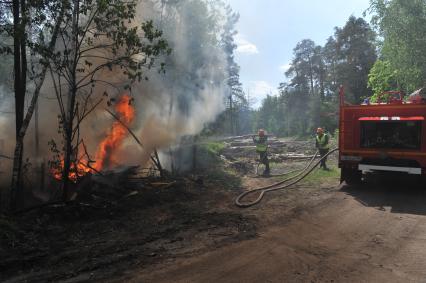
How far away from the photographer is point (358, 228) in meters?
7.44

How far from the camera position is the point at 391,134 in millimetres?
10859

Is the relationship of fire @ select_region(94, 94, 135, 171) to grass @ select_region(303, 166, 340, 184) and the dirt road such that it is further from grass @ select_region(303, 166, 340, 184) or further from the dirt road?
grass @ select_region(303, 166, 340, 184)

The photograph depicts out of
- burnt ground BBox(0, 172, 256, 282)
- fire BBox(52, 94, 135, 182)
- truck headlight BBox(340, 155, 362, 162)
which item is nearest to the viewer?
burnt ground BBox(0, 172, 256, 282)

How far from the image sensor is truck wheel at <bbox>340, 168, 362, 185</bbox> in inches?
465

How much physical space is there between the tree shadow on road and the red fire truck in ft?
2.20

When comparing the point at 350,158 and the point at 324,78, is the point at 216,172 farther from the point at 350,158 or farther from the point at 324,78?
the point at 324,78

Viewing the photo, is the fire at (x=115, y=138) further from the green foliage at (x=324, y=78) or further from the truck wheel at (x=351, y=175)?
the green foliage at (x=324, y=78)

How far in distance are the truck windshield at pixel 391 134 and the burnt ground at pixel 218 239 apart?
1455 mm

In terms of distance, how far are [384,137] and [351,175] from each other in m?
1.62

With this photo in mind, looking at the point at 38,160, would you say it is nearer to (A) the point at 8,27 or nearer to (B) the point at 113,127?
(B) the point at 113,127

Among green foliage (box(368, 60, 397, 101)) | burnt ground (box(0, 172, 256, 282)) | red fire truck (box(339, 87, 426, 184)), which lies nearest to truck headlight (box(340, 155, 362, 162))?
red fire truck (box(339, 87, 426, 184))

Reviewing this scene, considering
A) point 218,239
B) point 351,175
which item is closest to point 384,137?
point 351,175

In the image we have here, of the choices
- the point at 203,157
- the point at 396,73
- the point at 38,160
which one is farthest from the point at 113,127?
the point at 396,73

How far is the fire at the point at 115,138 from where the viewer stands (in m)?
13.3
